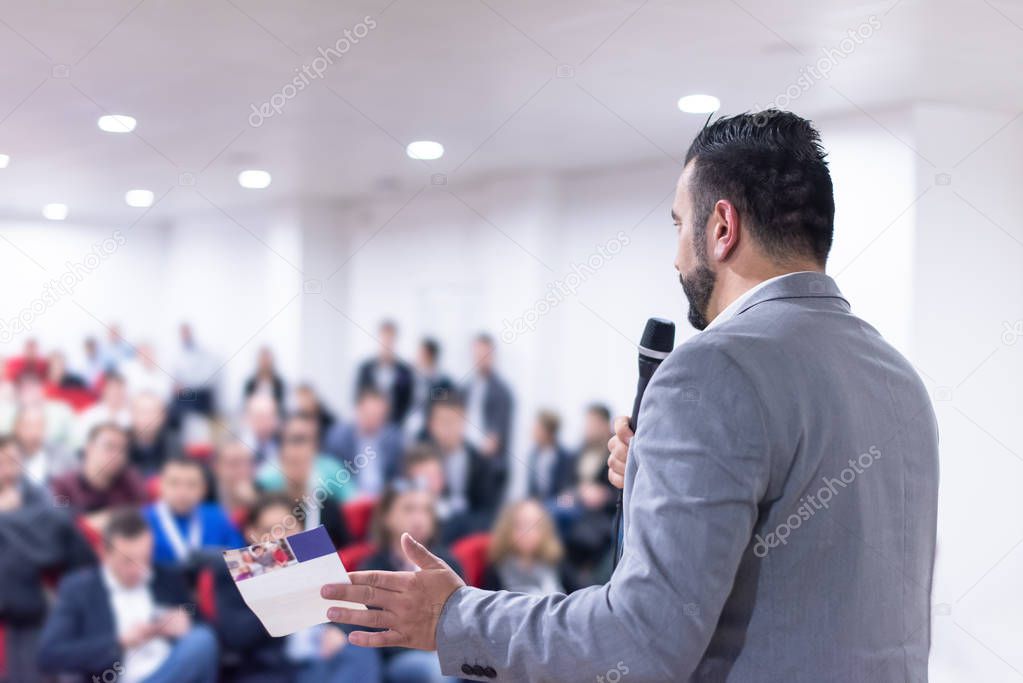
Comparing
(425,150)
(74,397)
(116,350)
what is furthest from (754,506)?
(116,350)

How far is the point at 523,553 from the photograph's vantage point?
360 cm

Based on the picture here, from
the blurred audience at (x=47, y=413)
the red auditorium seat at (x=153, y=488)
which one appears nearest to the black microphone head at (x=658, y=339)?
the red auditorium seat at (x=153, y=488)

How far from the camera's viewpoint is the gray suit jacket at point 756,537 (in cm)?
81

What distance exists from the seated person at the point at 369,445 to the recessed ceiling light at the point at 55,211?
8.85 feet

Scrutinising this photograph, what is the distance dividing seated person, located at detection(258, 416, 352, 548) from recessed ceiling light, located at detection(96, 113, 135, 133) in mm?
1470

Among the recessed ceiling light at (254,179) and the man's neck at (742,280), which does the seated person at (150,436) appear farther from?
the man's neck at (742,280)

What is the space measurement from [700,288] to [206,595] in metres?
2.72

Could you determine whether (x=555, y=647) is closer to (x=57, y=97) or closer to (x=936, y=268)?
(x=936, y=268)

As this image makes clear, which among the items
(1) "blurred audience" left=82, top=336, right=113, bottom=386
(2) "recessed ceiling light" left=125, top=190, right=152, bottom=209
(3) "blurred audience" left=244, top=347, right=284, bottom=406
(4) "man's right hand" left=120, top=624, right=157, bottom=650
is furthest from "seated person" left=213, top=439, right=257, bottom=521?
(1) "blurred audience" left=82, top=336, right=113, bottom=386

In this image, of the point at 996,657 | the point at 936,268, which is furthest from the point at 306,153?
the point at 996,657

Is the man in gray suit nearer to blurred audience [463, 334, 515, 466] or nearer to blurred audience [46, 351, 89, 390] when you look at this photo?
blurred audience [463, 334, 515, 466]

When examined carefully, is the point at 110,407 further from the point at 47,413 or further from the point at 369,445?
the point at 369,445

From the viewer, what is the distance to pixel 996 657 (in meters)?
3.86

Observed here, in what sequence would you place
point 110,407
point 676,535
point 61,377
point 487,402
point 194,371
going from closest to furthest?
1. point 676,535
2. point 487,402
3. point 110,407
4. point 61,377
5. point 194,371
